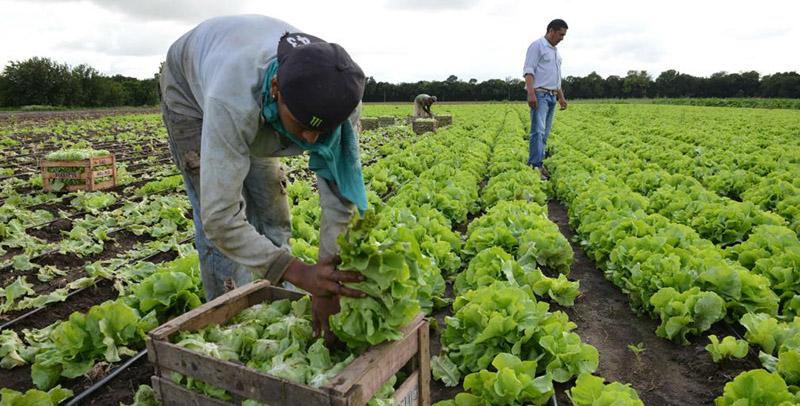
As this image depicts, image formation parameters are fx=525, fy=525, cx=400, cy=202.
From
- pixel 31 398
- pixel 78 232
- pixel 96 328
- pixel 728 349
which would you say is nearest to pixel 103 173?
pixel 78 232

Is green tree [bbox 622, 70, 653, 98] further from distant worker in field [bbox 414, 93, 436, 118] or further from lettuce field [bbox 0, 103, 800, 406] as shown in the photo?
lettuce field [bbox 0, 103, 800, 406]

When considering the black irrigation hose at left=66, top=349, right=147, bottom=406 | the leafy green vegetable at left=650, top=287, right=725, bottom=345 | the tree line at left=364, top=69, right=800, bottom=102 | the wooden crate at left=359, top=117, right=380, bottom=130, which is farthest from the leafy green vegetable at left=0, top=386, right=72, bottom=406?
the tree line at left=364, top=69, right=800, bottom=102

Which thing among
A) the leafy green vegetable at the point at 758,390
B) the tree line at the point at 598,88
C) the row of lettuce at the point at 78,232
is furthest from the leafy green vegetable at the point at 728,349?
the tree line at the point at 598,88

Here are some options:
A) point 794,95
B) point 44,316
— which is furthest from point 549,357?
point 794,95

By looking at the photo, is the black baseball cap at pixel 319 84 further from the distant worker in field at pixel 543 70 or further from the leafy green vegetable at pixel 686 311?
the distant worker in field at pixel 543 70

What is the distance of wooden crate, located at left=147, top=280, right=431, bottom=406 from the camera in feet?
6.39

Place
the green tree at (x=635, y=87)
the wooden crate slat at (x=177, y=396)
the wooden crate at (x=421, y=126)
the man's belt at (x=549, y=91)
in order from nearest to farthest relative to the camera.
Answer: the wooden crate slat at (x=177, y=396) → the man's belt at (x=549, y=91) → the wooden crate at (x=421, y=126) → the green tree at (x=635, y=87)

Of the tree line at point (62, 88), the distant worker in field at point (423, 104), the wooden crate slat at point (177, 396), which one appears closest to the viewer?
the wooden crate slat at point (177, 396)

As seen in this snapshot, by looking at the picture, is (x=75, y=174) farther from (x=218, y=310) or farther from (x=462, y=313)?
(x=462, y=313)

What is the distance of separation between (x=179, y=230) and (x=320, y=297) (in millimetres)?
5356

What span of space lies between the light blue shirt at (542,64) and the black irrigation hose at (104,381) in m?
8.05

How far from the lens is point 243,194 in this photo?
3484 millimetres

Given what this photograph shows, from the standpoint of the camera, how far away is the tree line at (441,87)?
60.0 meters

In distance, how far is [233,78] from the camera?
7.50ft
